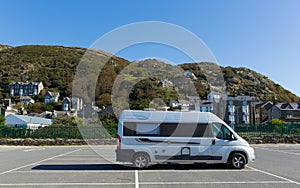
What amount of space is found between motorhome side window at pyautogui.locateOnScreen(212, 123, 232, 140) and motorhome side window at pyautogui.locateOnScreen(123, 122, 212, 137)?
13.6 inches

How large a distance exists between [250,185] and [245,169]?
3593 millimetres

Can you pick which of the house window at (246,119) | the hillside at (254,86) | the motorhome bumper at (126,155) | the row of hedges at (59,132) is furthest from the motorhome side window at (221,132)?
the hillside at (254,86)

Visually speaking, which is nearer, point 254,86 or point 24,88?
point 24,88

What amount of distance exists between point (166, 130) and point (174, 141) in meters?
0.54

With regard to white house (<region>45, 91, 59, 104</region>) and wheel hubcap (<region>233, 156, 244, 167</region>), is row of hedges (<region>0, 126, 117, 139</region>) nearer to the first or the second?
wheel hubcap (<region>233, 156, 244, 167</region>)

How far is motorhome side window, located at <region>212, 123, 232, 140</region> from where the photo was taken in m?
12.4

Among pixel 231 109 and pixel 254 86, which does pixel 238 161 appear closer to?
pixel 231 109

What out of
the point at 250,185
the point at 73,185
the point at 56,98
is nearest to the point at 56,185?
the point at 73,185

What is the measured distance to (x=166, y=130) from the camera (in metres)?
12.3

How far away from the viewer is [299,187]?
841cm

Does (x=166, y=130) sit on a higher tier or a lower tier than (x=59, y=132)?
higher

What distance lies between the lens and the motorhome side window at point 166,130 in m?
12.3

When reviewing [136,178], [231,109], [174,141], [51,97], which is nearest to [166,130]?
[174,141]

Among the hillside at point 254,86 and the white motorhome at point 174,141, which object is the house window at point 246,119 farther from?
the white motorhome at point 174,141
